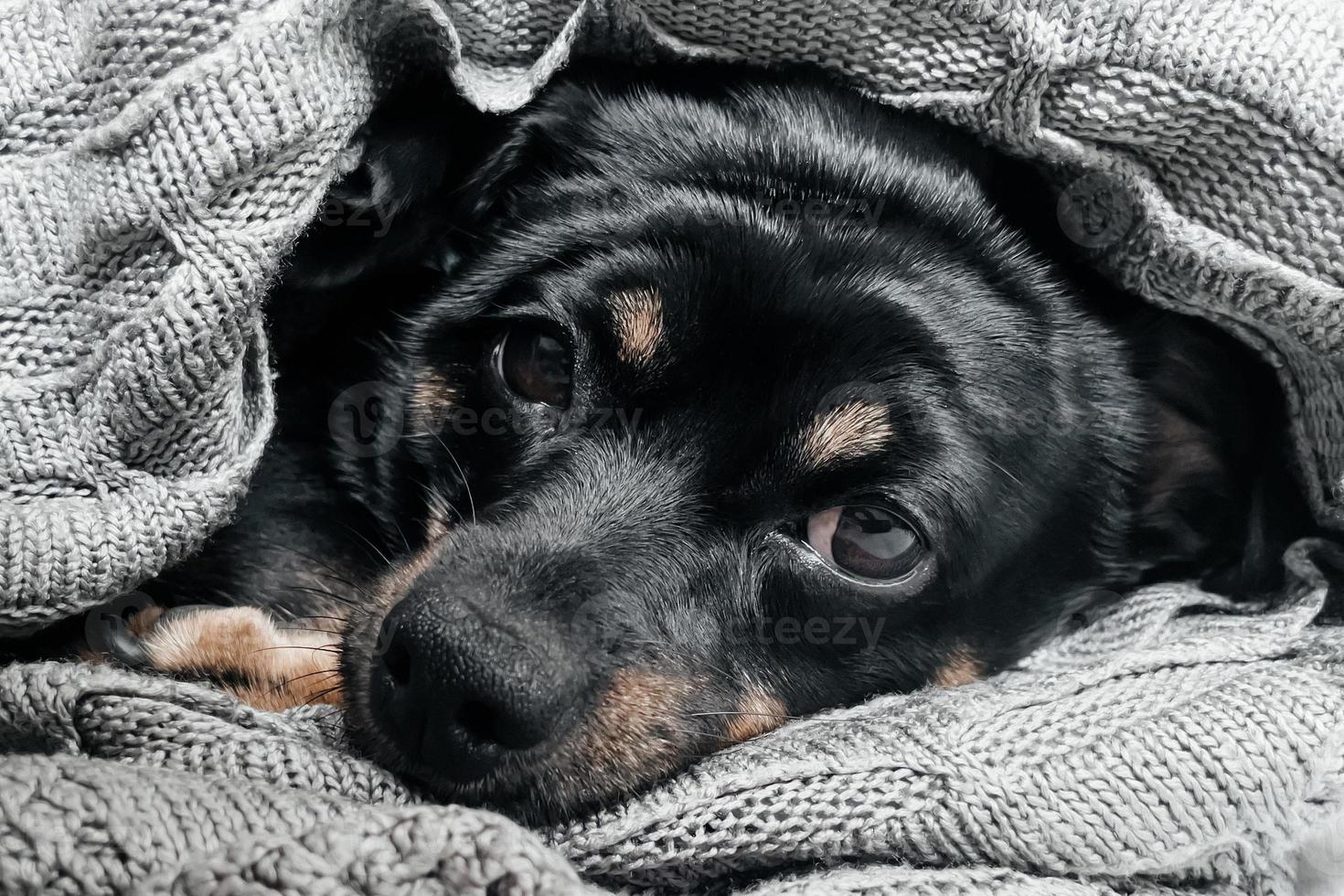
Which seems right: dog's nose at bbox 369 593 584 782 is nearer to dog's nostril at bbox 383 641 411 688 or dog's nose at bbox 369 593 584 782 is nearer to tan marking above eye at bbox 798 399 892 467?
dog's nostril at bbox 383 641 411 688

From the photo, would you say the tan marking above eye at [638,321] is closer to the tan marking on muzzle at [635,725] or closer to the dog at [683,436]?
the dog at [683,436]

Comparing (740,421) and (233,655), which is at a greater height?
(740,421)

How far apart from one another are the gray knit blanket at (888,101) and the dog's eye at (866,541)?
0.56 ft

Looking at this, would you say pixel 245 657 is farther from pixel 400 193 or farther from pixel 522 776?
pixel 400 193

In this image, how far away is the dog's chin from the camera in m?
1.23

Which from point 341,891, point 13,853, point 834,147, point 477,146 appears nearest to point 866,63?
point 834,147

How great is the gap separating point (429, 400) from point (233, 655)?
1.47 feet

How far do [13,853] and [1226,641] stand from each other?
4.39ft

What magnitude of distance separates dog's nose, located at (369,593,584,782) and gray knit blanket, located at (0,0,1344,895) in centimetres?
7

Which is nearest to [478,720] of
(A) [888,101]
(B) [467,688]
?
(B) [467,688]

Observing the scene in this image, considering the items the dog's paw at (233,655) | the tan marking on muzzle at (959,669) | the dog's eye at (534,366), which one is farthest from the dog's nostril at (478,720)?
the tan marking on muzzle at (959,669)

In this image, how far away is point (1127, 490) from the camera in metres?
1.77

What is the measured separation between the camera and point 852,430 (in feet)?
4.64

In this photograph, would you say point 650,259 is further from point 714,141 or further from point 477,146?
point 477,146
